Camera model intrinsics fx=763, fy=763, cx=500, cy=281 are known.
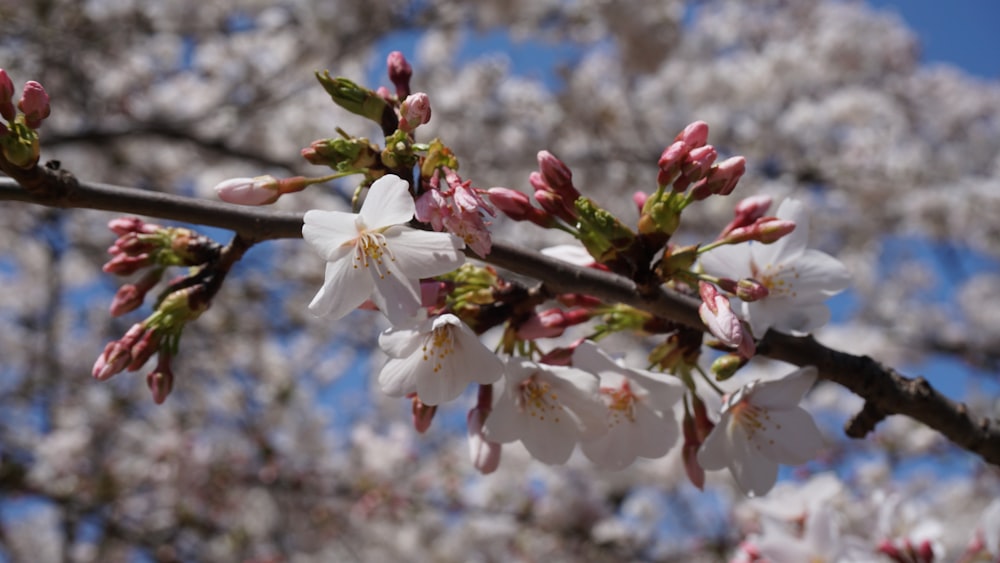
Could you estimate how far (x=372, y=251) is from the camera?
1.13m

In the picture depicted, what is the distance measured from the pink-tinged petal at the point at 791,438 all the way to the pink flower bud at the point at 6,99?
1.27 m

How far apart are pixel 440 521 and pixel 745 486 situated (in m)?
6.01

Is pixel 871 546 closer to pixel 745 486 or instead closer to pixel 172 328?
pixel 745 486

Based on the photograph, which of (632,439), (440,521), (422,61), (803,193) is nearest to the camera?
(632,439)

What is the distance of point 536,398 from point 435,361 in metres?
0.19

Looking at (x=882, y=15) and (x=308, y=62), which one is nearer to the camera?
(x=308, y=62)

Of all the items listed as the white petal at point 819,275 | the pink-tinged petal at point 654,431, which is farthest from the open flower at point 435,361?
the white petal at point 819,275

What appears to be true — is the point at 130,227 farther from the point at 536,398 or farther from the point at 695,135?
the point at 695,135

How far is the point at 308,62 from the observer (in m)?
7.39

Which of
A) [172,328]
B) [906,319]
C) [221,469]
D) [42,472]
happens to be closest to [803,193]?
[906,319]

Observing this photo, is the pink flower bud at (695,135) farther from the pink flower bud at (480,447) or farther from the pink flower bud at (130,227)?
the pink flower bud at (130,227)

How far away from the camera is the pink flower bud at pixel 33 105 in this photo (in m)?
1.04

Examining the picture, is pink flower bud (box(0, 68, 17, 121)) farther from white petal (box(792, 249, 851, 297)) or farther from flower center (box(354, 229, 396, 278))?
white petal (box(792, 249, 851, 297))

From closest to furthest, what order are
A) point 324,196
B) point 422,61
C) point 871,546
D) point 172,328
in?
point 172,328 < point 871,546 < point 324,196 < point 422,61
